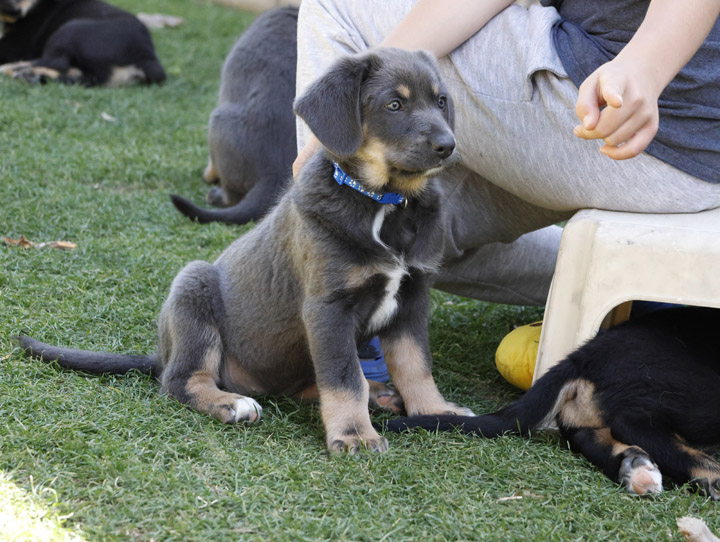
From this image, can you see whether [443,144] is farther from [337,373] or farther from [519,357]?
[519,357]

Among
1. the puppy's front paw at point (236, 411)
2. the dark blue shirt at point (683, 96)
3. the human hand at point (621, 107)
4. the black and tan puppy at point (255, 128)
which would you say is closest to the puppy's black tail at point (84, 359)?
the puppy's front paw at point (236, 411)

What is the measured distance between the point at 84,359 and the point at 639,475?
76.2 inches

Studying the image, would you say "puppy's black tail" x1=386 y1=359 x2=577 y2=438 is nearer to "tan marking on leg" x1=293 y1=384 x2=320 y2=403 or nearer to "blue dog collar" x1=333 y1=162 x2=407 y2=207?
"tan marking on leg" x1=293 y1=384 x2=320 y2=403

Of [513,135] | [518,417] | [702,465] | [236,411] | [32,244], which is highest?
[513,135]

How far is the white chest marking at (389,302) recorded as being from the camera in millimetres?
2750

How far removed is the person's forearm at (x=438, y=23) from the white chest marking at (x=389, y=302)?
84 centimetres

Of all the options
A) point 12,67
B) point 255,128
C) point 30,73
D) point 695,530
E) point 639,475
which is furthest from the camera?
point 12,67

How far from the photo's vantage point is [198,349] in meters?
2.99

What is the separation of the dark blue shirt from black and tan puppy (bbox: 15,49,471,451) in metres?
0.52

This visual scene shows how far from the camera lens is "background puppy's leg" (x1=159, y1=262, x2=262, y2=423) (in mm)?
2842

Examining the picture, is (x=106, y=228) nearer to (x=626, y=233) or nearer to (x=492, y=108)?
(x=492, y=108)

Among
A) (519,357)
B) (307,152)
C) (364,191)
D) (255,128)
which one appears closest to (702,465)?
(519,357)

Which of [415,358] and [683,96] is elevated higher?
[683,96]

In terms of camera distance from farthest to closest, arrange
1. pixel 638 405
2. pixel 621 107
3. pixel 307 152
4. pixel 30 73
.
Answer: pixel 30 73 → pixel 307 152 → pixel 638 405 → pixel 621 107
